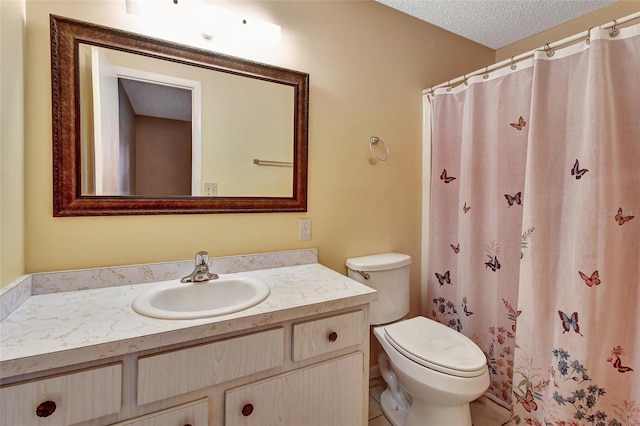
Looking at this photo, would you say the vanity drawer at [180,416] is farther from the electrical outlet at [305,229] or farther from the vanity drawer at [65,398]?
the electrical outlet at [305,229]

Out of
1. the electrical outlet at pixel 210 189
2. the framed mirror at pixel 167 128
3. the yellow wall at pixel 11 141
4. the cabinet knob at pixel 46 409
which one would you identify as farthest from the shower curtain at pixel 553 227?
the yellow wall at pixel 11 141

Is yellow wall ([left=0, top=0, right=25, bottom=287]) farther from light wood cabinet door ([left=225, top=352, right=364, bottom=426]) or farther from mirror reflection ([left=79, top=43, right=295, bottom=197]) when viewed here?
light wood cabinet door ([left=225, top=352, right=364, bottom=426])

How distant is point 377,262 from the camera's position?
170 cm

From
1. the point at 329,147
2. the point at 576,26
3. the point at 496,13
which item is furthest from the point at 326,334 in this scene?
the point at 576,26

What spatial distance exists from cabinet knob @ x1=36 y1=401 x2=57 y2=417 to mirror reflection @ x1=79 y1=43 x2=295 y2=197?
0.74 m

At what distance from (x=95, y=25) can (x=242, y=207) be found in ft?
2.98

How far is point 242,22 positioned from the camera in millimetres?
1373

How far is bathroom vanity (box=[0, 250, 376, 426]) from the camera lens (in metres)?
0.74

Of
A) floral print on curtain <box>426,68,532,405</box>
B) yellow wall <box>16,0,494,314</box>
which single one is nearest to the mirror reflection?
yellow wall <box>16,0,494,314</box>

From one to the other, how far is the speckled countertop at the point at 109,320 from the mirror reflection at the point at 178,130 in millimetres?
397

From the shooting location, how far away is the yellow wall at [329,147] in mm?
1115

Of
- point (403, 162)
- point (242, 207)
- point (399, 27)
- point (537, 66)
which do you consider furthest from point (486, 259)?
point (399, 27)

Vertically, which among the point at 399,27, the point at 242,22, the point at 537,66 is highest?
the point at 399,27

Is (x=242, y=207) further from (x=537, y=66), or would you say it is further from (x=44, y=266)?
(x=537, y=66)
